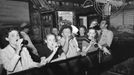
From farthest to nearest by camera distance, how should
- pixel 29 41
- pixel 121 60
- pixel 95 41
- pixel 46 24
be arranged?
pixel 121 60, pixel 95 41, pixel 46 24, pixel 29 41

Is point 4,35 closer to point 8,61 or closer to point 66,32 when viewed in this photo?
point 8,61

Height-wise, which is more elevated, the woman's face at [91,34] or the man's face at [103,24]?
the man's face at [103,24]

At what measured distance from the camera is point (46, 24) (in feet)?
4.54

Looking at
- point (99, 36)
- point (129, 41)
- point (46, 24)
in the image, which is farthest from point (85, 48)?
point (129, 41)

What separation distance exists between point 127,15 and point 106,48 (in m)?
0.72

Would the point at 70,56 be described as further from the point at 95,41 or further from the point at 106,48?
the point at 106,48

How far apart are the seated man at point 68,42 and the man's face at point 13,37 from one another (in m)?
0.54

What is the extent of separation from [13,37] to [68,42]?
699 mm

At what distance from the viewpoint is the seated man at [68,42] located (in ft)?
5.04

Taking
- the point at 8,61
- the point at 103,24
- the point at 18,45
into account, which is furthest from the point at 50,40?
the point at 103,24

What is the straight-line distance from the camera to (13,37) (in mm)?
1140

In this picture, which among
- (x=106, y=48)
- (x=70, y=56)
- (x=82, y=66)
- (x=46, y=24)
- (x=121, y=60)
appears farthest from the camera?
(x=121, y=60)

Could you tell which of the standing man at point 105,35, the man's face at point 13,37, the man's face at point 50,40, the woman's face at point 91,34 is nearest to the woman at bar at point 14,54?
the man's face at point 13,37

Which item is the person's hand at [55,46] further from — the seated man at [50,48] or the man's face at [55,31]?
the man's face at [55,31]
